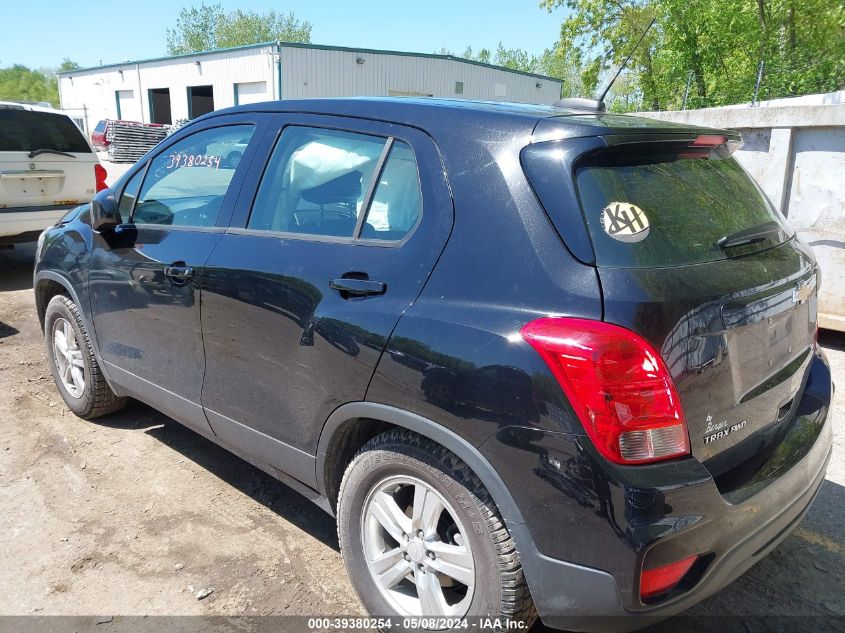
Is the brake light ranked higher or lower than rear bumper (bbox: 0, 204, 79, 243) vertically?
lower

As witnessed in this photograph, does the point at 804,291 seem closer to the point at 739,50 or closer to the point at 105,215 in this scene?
the point at 105,215

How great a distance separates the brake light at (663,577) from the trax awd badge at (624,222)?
2.98 ft

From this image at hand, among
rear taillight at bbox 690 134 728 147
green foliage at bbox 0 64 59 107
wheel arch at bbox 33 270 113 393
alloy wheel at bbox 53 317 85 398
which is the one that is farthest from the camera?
green foliage at bbox 0 64 59 107

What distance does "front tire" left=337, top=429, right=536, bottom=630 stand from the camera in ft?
6.66

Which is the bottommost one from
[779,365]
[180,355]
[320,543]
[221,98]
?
[320,543]

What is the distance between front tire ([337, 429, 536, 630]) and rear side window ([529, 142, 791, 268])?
2.67 feet

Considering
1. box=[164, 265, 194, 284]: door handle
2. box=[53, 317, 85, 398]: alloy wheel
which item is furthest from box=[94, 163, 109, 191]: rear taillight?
box=[164, 265, 194, 284]: door handle

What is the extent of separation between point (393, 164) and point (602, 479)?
132 cm

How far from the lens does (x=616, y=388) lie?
1799 millimetres

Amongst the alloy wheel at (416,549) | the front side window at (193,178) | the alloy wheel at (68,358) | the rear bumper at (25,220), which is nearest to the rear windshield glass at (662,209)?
the alloy wheel at (416,549)

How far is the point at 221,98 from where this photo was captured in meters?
28.9

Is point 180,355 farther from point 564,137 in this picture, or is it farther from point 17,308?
point 17,308

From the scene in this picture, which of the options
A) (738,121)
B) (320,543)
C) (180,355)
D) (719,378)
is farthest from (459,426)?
(738,121)

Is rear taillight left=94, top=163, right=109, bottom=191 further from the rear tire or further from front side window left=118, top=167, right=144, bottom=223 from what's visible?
front side window left=118, top=167, right=144, bottom=223
